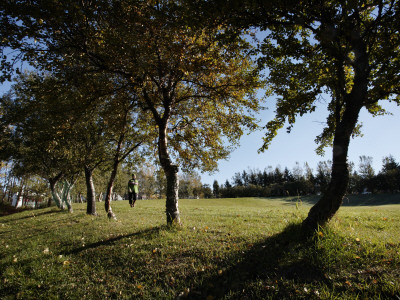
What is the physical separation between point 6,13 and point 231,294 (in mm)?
9280

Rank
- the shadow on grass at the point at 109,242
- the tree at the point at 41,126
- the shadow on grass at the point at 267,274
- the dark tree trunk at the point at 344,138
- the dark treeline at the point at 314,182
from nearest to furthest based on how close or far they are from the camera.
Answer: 1. the shadow on grass at the point at 267,274
2. the dark tree trunk at the point at 344,138
3. the shadow on grass at the point at 109,242
4. the tree at the point at 41,126
5. the dark treeline at the point at 314,182

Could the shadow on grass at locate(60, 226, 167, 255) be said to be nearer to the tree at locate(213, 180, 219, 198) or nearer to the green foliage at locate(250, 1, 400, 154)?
the green foliage at locate(250, 1, 400, 154)

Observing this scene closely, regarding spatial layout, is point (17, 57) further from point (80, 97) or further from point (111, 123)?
point (111, 123)

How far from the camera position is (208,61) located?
7746 mm

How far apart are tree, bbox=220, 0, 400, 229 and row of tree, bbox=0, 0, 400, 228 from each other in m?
0.03

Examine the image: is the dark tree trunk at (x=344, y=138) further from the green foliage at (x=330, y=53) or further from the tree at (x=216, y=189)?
the tree at (x=216, y=189)

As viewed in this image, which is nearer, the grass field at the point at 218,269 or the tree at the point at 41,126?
the grass field at the point at 218,269

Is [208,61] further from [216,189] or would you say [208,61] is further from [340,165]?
[216,189]

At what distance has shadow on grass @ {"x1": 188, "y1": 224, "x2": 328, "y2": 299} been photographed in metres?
3.49

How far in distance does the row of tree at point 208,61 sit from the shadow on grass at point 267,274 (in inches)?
50.5

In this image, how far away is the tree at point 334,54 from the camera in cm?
453

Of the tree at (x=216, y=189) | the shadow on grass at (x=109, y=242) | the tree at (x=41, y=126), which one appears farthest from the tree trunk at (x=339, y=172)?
the tree at (x=216, y=189)

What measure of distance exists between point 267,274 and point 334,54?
5.40 meters

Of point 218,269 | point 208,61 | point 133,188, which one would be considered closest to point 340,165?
point 218,269
